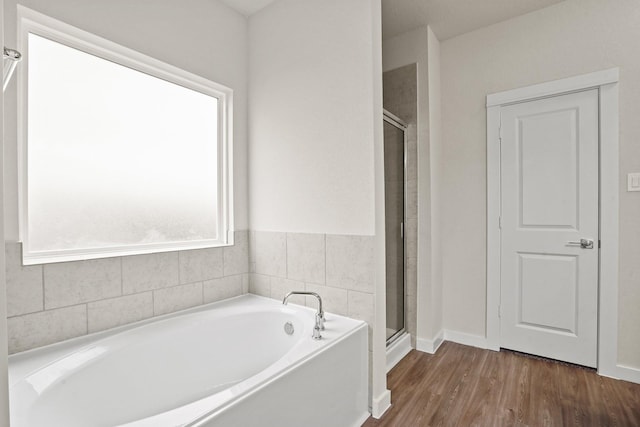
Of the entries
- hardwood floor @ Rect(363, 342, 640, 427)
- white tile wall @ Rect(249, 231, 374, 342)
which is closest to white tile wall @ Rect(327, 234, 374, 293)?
white tile wall @ Rect(249, 231, 374, 342)

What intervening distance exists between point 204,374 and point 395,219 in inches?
69.9

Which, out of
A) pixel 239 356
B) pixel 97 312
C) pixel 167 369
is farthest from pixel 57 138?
pixel 239 356

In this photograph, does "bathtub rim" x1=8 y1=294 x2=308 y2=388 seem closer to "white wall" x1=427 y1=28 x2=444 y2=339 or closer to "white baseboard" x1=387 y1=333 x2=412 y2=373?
"white baseboard" x1=387 y1=333 x2=412 y2=373

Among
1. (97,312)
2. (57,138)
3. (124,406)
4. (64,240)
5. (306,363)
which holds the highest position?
(57,138)

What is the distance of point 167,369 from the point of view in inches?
66.1

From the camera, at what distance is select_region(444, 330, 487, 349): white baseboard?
2.73 m

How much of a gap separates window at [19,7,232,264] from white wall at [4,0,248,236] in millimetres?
52

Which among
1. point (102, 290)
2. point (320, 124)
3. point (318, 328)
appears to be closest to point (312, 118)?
point (320, 124)

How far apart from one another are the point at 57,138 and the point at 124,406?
53.8 inches

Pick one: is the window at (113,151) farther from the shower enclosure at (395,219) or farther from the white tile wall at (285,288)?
the shower enclosure at (395,219)

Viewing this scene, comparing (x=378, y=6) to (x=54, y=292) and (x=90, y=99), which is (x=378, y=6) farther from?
(x=54, y=292)

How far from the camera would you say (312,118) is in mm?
2094

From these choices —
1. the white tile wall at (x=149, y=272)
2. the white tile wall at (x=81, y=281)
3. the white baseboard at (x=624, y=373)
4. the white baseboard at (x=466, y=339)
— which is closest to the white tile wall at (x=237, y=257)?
the white tile wall at (x=149, y=272)

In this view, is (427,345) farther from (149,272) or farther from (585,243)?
(149,272)
